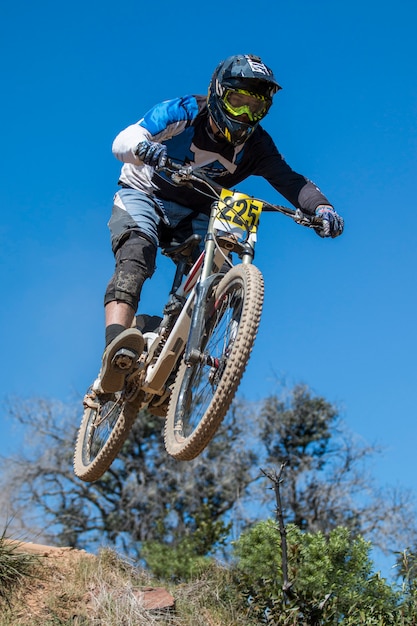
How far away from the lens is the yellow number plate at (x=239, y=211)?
19.0ft

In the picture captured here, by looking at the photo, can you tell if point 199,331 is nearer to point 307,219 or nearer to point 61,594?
point 307,219

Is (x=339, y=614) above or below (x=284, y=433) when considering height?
below

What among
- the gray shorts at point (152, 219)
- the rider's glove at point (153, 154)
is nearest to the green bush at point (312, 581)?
the gray shorts at point (152, 219)

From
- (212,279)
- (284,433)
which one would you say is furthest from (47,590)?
(284,433)

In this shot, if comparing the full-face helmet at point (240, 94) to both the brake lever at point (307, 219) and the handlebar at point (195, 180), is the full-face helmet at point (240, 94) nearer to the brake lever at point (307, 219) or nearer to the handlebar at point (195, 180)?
the handlebar at point (195, 180)

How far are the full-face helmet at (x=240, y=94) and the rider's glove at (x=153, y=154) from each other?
2.18 feet

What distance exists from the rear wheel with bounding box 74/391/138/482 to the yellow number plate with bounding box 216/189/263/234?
1.63 metres

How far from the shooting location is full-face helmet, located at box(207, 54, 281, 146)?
5.87 m

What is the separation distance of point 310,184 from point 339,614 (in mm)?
3198

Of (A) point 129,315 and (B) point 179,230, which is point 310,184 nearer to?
(B) point 179,230

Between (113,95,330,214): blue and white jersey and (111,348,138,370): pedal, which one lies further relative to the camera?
(113,95,330,214): blue and white jersey

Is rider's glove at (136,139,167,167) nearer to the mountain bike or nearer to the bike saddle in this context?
the mountain bike

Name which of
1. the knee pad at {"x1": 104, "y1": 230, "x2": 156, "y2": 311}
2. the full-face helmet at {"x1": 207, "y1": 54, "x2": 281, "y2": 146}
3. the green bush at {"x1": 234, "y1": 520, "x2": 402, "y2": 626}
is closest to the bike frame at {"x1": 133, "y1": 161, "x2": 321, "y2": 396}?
the knee pad at {"x1": 104, "y1": 230, "x2": 156, "y2": 311}

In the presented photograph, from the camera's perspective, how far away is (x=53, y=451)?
846 inches
